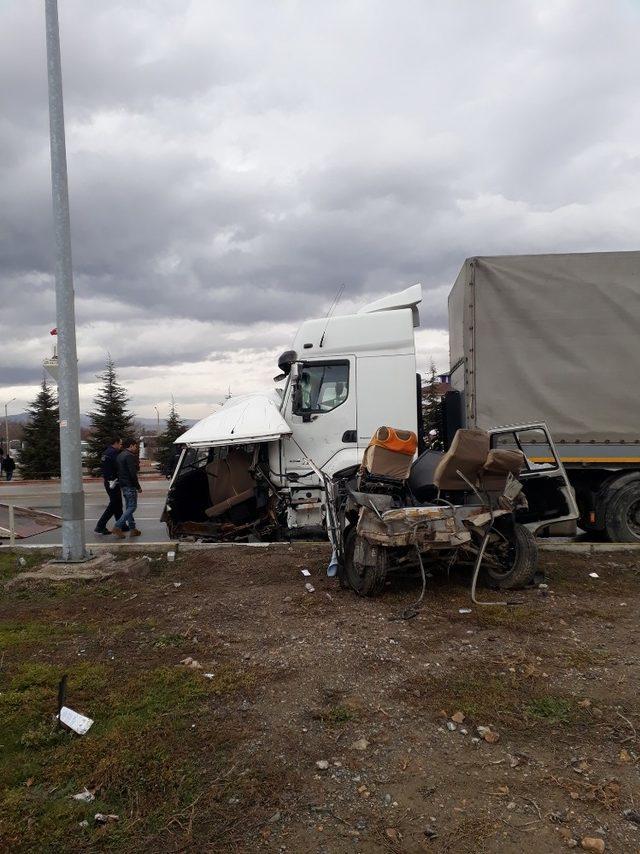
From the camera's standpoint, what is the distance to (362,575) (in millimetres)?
5566

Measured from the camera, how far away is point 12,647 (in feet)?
15.2

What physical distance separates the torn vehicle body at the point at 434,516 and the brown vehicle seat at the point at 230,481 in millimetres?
2448

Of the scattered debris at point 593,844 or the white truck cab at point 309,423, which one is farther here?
the white truck cab at point 309,423

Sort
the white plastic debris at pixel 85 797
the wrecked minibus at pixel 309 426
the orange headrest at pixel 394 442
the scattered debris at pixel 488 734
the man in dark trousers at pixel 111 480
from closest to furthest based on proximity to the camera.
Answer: the white plastic debris at pixel 85 797 < the scattered debris at pixel 488 734 < the orange headrest at pixel 394 442 < the wrecked minibus at pixel 309 426 < the man in dark trousers at pixel 111 480

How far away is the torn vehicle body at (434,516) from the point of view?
532 centimetres

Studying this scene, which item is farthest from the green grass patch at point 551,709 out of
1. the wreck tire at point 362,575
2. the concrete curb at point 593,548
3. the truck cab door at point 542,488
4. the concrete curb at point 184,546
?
the concrete curb at point 184,546

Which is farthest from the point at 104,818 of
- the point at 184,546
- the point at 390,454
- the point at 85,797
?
the point at 184,546

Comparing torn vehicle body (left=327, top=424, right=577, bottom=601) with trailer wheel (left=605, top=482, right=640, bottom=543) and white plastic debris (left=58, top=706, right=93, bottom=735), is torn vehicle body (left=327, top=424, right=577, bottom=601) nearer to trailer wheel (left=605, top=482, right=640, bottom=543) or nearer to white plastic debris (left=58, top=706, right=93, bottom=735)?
trailer wheel (left=605, top=482, right=640, bottom=543)

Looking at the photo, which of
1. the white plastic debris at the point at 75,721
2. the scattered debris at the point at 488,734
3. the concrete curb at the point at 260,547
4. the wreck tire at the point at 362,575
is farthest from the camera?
the concrete curb at the point at 260,547

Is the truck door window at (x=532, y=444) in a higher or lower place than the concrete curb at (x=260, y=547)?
higher

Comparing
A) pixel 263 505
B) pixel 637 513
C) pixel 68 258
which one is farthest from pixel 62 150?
pixel 637 513

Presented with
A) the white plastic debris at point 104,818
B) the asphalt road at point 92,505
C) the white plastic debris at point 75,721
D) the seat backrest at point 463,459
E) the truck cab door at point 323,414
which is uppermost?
the truck cab door at point 323,414

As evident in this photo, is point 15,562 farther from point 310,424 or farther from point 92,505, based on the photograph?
point 92,505

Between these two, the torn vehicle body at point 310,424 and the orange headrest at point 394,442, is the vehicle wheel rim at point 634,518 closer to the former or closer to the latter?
the torn vehicle body at point 310,424
